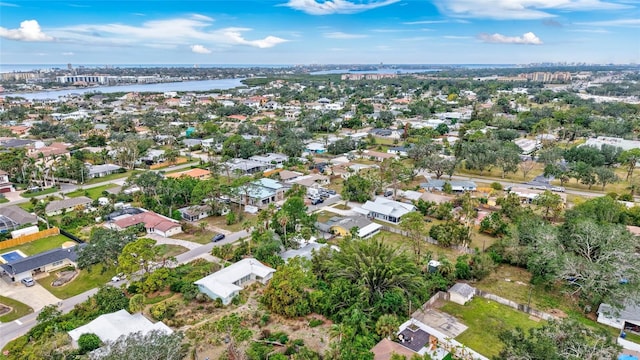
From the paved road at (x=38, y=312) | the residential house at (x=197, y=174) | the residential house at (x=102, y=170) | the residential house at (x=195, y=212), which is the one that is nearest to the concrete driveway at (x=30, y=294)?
the paved road at (x=38, y=312)

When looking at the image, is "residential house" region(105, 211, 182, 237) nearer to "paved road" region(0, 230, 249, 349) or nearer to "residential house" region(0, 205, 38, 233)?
"paved road" region(0, 230, 249, 349)

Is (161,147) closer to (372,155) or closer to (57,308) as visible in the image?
(372,155)

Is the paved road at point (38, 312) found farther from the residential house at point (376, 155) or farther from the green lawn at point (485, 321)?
the residential house at point (376, 155)

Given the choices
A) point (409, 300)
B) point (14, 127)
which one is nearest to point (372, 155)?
point (409, 300)

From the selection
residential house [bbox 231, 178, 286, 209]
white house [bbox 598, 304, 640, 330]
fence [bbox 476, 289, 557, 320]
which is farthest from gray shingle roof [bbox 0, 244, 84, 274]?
white house [bbox 598, 304, 640, 330]

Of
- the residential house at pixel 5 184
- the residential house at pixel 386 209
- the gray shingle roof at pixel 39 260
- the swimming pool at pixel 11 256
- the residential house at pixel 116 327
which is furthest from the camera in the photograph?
the residential house at pixel 5 184

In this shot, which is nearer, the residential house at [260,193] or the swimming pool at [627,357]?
the swimming pool at [627,357]

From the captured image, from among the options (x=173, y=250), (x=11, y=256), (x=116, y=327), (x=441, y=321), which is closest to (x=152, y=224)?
(x=173, y=250)
